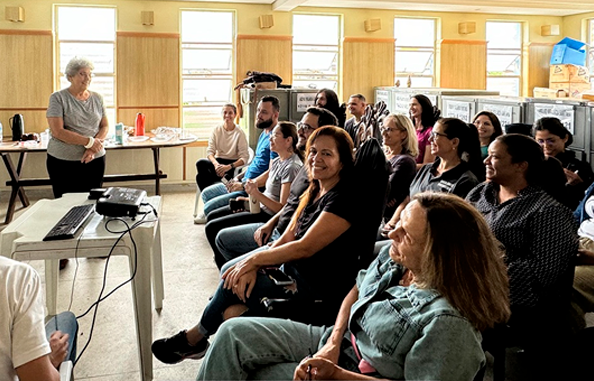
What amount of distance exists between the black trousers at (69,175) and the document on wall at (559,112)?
10.8 feet

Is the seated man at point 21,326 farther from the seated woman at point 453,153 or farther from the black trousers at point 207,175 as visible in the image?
the black trousers at point 207,175

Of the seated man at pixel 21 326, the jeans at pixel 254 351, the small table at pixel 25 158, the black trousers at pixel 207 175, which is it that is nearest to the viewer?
the seated man at pixel 21 326

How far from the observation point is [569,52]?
8609mm

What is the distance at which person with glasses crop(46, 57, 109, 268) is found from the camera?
4211 mm

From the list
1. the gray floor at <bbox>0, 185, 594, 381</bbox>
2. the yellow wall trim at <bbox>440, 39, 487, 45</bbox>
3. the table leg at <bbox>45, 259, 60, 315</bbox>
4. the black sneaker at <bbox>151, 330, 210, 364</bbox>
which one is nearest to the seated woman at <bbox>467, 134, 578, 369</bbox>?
the gray floor at <bbox>0, 185, 594, 381</bbox>

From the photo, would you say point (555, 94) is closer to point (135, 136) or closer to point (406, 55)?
point (406, 55)

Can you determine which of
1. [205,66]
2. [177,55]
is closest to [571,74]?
[205,66]

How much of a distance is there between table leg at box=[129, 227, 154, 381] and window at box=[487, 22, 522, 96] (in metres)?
7.71

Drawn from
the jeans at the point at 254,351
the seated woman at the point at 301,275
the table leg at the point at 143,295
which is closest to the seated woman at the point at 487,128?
the seated woman at the point at 301,275

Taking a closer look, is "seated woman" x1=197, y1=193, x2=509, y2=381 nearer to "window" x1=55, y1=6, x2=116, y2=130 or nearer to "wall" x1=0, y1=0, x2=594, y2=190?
"wall" x1=0, y1=0, x2=594, y2=190

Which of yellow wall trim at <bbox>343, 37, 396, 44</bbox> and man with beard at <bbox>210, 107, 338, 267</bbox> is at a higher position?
yellow wall trim at <bbox>343, 37, 396, 44</bbox>

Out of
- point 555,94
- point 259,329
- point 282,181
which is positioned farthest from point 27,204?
point 555,94

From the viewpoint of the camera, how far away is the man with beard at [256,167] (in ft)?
14.8

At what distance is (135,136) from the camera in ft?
23.6
